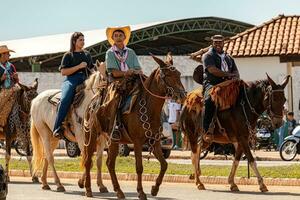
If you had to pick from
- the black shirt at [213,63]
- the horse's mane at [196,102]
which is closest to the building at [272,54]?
the horse's mane at [196,102]

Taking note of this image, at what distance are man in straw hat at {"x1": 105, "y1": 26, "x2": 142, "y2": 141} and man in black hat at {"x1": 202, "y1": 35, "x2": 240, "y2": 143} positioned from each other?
2.12 metres

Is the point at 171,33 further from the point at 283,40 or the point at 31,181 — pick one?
the point at 31,181

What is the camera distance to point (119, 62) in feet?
50.7

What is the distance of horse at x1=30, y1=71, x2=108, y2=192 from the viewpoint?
54.7ft

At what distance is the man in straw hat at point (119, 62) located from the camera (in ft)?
49.6

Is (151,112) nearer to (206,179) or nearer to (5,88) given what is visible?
(206,179)

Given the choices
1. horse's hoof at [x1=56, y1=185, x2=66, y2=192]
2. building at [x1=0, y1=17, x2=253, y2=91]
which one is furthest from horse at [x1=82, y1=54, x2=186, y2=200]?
building at [x1=0, y1=17, x2=253, y2=91]

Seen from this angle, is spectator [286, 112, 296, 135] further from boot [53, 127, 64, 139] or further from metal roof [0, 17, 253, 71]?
boot [53, 127, 64, 139]

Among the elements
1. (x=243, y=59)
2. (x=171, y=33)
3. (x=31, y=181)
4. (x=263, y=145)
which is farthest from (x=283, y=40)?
(x=31, y=181)

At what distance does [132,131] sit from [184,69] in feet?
86.7

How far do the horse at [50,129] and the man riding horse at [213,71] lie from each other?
2.13 meters

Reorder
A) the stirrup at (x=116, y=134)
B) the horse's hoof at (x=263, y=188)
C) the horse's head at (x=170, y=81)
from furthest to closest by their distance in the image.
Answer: the horse's hoof at (x=263, y=188) < the stirrup at (x=116, y=134) < the horse's head at (x=170, y=81)

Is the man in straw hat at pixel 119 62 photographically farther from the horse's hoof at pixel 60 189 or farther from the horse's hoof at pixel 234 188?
the horse's hoof at pixel 234 188

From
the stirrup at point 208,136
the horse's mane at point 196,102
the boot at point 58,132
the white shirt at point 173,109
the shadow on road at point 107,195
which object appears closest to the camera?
the shadow on road at point 107,195
